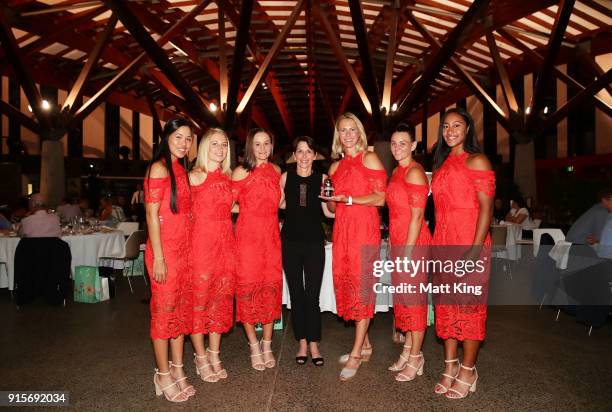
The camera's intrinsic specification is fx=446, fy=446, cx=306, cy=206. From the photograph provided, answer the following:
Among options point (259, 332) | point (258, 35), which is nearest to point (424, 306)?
point (259, 332)

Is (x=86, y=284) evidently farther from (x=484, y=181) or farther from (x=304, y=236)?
(x=484, y=181)

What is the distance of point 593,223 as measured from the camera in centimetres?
495

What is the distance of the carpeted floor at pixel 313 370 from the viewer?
2.87m

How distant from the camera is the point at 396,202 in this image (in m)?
3.06

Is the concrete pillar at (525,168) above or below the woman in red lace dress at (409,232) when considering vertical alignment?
above

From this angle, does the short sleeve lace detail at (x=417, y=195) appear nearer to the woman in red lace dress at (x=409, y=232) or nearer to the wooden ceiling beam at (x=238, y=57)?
the woman in red lace dress at (x=409, y=232)

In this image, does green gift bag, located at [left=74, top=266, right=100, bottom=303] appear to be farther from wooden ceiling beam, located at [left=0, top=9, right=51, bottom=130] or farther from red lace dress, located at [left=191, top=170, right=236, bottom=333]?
wooden ceiling beam, located at [left=0, top=9, right=51, bottom=130]

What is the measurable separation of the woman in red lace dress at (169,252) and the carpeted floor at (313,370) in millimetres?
267

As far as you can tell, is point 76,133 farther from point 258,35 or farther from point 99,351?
point 99,351

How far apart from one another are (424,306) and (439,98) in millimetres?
20216

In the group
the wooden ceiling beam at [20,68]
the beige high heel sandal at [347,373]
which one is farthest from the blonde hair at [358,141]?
the wooden ceiling beam at [20,68]

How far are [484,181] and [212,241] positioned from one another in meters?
1.77

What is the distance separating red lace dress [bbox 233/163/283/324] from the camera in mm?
3213

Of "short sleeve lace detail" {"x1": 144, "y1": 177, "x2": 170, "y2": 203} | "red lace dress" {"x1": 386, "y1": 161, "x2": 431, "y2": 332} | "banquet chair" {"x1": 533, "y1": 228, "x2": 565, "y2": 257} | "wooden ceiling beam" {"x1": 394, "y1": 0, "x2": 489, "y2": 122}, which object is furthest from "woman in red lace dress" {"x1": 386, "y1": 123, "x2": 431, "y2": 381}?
"wooden ceiling beam" {"x1": 394, "y1": 0, "x2": 489, "y2": 122}
